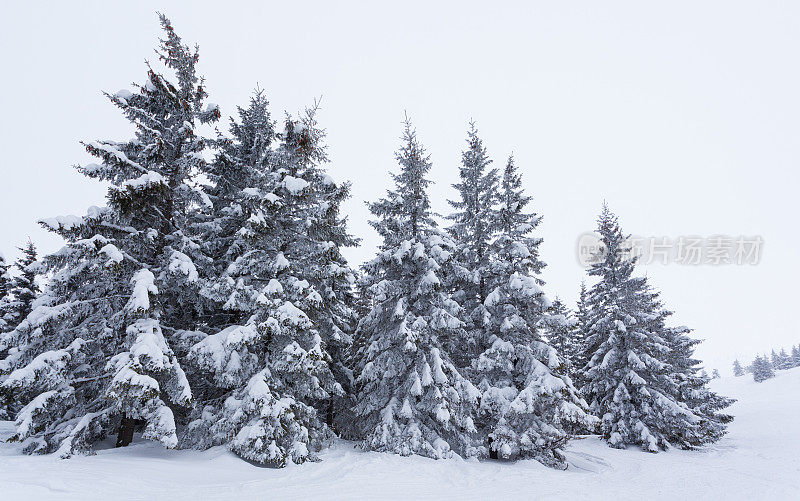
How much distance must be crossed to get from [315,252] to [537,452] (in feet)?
39.5

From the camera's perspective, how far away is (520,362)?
54.7 ft

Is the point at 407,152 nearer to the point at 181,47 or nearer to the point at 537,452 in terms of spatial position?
the point at 181,47

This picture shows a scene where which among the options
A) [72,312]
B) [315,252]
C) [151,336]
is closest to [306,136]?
[315,252]

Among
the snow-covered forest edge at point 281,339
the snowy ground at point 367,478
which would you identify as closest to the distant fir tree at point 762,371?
the snow-covered forest edge at point 281,339

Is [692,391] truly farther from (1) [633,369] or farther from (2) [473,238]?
(2) [473,238]

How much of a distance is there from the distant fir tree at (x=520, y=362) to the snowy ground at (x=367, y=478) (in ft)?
3.50

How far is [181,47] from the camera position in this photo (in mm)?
15102

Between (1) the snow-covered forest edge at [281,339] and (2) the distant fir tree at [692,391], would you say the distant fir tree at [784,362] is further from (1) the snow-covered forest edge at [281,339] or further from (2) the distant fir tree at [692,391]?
(1) the snow-covered forest edge at [281,339]

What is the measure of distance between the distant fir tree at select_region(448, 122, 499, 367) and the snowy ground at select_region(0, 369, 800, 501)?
5.59 meters

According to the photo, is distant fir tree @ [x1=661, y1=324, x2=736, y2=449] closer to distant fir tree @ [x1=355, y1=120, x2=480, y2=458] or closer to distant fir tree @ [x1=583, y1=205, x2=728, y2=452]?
distant fir tree @ [x1=583, y1=205, x2=728, y2=452]

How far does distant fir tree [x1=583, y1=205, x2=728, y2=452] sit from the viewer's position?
20.8 m

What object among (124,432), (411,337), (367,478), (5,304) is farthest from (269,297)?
(5,304)

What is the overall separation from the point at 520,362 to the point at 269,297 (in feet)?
35.9

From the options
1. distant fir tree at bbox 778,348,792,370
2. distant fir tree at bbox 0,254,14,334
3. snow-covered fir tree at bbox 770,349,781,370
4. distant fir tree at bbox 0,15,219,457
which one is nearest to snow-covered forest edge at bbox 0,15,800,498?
distant fir tree at bbox 0,15,219,457
